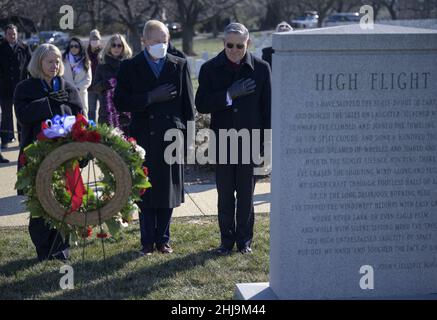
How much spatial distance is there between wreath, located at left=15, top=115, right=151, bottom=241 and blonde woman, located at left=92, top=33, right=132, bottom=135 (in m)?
3.22

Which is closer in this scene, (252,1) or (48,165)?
(48,165)

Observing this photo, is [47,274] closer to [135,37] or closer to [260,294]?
[260,294]

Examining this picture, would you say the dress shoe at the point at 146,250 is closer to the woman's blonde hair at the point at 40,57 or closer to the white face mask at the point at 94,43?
the woman's blonde hair at the point at 40,57

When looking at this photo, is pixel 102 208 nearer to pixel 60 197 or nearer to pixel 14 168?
pixel 60 197

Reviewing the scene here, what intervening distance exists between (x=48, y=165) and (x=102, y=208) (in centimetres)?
58

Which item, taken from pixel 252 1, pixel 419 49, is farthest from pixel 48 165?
pixel 252 1

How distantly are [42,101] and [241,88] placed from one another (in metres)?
1.81

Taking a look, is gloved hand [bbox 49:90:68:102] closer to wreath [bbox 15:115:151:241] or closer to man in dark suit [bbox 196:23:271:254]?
wreath [bbox 15:115:151:241]

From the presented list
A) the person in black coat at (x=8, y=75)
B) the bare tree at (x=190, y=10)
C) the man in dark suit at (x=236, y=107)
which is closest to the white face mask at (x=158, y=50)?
the man in dark suit at (x=236, y=107)

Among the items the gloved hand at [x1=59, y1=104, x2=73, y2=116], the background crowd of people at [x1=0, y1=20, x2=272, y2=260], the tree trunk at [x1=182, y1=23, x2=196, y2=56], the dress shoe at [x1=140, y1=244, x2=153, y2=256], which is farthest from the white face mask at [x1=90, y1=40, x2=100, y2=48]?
the tree trunk at [x1=182, y1=23, x2=196, y2=56]

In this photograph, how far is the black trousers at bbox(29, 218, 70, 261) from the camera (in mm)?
6941

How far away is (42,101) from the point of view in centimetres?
681

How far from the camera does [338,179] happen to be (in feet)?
18.1

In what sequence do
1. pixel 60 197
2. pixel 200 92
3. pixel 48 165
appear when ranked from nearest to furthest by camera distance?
pixel 48 165
pixel 60 197
pixel 200 92
